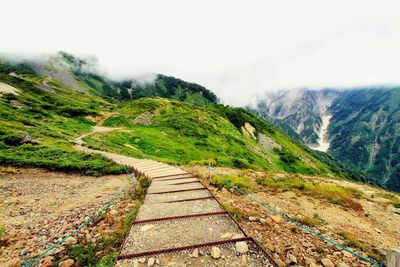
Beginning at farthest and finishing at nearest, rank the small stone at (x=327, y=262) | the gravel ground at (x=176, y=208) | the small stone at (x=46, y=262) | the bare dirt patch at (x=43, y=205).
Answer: the gravel ground at (x=176, y=208) → the bare dirt patch at (x=43, y=205) → the small stone at (x=46, y=262) → the small stone at (x=327, y=262)

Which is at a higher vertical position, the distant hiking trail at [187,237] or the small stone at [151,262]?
the distant hiking trail at [187,237]

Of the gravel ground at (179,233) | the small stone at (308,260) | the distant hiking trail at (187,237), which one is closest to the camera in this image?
Result: the distant hiking trail at (187,237)

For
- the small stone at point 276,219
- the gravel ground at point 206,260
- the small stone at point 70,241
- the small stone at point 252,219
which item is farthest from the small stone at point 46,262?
the small stone at point 276,219

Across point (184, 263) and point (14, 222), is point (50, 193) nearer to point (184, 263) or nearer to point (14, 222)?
point (14, 222)

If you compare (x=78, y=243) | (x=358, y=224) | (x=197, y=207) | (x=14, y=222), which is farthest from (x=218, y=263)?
(x=14, y=222)

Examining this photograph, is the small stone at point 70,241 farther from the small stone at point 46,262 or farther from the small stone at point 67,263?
the small stone at point 67,263

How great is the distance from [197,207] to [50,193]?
10.6m

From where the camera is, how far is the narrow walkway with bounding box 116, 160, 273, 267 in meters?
5.72

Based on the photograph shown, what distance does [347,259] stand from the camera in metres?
6.33

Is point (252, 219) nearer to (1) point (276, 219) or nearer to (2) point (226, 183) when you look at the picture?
(1) point (276, 219)

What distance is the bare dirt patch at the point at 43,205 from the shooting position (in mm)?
7734

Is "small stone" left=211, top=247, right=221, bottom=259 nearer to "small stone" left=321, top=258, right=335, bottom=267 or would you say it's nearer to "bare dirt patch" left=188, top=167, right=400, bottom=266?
"bare dirt patch" left=188, top=167, right=400, bottom=266

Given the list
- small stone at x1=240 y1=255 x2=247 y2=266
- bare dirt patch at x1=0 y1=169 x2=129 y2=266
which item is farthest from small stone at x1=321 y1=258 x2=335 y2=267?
bare dirt patch at x1=0 y1=169 x2=129 y2=266

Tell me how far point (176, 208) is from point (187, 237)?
2207 millimetres
